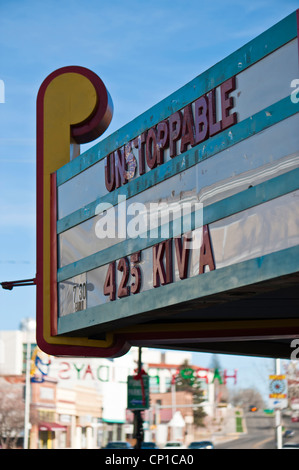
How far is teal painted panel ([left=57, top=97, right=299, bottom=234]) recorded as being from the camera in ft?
28.9

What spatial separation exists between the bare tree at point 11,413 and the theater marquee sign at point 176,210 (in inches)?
1964

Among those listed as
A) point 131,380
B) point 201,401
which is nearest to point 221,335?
point 131,380

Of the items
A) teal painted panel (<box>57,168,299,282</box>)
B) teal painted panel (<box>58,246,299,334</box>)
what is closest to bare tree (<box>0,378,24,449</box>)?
teal painted panel (<box>58,246,299,334</box>)

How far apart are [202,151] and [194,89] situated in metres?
1.02

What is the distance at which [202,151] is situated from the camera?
10164 millimetres

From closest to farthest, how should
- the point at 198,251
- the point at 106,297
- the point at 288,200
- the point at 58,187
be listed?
the point at 288,200, the point at 198,251, the point at 106,297, the point at 58,187

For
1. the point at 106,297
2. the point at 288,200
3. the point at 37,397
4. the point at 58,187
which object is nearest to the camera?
the point at 288,200

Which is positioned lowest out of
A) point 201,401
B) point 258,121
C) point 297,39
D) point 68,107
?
point 201,401

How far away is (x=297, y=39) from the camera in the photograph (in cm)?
867

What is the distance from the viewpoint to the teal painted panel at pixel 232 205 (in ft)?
27.6

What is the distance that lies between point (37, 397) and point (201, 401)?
151 feet

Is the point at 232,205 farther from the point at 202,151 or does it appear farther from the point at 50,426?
the point at 50,426

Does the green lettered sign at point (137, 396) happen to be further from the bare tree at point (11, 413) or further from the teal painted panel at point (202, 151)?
the bare tree at point (11, 413)
